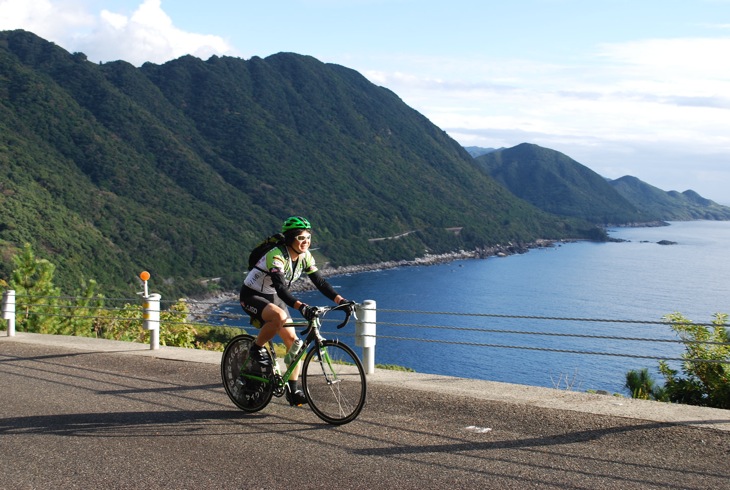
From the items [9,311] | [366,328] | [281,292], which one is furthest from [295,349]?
[9,311]

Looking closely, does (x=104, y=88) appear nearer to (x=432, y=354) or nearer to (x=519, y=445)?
(x=432, y=354)

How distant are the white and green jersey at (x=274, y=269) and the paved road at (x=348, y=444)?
1321 mm

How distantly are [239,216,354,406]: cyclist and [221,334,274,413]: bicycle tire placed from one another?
178 mm

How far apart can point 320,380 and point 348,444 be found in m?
0.88

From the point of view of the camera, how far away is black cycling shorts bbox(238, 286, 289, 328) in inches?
270

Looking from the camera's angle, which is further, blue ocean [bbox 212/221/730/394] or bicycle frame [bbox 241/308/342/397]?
blue ocean [bbox 212/221/730/394]

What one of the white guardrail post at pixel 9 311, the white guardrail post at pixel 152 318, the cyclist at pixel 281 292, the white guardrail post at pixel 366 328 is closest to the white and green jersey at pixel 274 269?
the cyclist at pixel 281 292

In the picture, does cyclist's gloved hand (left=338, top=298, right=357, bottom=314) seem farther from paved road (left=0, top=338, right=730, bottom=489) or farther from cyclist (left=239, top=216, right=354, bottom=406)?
paved road (left=0, top=338, right=730, bottom=489)

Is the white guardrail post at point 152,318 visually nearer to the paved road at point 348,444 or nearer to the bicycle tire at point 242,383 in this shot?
the paved road at point 348,444

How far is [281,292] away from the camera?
6.45 m

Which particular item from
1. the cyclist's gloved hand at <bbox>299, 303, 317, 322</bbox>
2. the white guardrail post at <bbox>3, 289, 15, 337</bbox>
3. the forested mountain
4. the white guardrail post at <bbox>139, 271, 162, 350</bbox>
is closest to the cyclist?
the cyclist's gloved hand at <bbox>299, 303, 317, 322</bbox>

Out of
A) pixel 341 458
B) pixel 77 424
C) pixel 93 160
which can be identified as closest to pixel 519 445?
pixel 341 458

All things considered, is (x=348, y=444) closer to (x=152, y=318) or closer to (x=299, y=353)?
(x=299, y=353)

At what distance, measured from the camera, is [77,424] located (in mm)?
6738
